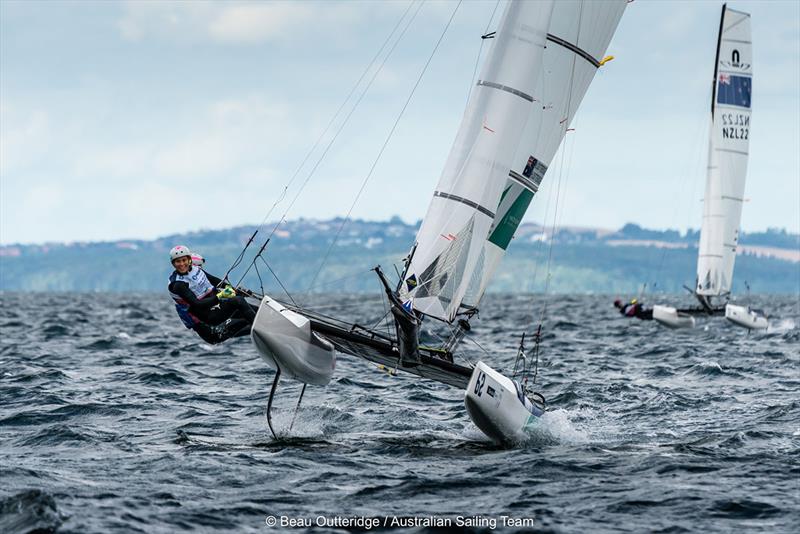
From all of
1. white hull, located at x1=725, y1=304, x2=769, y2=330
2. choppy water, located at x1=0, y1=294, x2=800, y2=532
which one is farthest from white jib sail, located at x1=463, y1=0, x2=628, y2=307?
white hull, located at x1=725, y1=304, x2=769, y2=330

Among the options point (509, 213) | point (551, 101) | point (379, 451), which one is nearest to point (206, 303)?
point (379, 451)

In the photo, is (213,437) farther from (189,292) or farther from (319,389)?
(319,389)

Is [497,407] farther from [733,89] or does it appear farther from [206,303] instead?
[733,89]

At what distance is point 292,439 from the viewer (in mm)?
10586

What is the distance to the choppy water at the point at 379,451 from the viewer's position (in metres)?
7.37

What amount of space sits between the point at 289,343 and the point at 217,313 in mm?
1071

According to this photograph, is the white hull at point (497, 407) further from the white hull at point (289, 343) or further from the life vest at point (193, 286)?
the life vest at point (193, 286)

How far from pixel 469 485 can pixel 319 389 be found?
6.77 meters

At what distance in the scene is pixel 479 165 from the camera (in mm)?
10836

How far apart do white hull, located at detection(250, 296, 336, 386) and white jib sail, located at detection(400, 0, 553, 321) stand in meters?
1.19

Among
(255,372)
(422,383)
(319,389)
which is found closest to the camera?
(319,389)

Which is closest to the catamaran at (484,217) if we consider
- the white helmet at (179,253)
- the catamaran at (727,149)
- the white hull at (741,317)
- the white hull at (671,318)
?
the white helmet at (179,253)

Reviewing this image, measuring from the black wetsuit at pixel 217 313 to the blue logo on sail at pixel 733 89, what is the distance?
953 inches

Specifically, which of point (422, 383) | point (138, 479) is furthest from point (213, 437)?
point (422, 383)
